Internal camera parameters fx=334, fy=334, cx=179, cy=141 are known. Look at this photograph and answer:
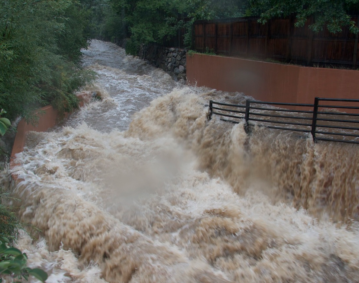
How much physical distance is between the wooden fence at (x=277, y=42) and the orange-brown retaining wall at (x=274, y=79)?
0.64 meters

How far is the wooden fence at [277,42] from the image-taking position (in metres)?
9.57

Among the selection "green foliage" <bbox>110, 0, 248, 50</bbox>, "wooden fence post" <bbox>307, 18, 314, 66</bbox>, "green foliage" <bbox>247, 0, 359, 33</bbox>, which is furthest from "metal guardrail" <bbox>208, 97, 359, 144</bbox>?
"green foliage" <bbox>110, 0, 248, 50</bbox>

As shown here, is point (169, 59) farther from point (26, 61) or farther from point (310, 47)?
point (26, 61)

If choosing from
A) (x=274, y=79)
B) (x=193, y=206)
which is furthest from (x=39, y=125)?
(x=274, y=79)

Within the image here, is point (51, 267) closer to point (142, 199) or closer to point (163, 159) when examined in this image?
point (142, 199)

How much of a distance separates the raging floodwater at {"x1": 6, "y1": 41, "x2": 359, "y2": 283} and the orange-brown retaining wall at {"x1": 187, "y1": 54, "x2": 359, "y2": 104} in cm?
240

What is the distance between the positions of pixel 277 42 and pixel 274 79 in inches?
66.1

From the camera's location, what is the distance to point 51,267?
19.3ft

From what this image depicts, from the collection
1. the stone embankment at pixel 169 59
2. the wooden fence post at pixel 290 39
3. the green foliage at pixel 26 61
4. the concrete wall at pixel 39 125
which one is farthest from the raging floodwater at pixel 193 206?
the stone embankment at pixel 169 59

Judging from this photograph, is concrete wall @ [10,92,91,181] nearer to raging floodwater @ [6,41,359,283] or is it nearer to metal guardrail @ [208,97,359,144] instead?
raging floodwater @ [6,41,359,283]

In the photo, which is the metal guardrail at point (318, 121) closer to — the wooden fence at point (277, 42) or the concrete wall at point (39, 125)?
the wooden fence at point (277, 42)

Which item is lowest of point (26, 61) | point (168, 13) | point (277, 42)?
point (26, 61)

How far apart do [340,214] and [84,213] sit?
522cm

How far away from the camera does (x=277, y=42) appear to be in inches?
474
